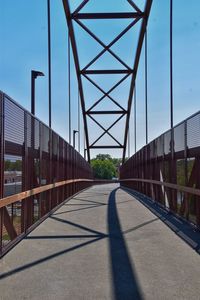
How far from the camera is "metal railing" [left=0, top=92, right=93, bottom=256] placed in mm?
6168

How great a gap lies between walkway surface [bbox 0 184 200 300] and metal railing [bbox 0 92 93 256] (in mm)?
314

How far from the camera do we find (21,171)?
7527 mm

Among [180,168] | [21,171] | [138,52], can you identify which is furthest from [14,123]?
[138,52]

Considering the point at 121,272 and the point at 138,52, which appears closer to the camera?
the point at 121,272

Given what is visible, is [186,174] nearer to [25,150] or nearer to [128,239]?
[128,239]

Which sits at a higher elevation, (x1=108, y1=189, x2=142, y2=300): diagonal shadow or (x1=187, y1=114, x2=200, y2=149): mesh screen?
(x1=187, y1=114, x2=200, y2=149): mesh screen

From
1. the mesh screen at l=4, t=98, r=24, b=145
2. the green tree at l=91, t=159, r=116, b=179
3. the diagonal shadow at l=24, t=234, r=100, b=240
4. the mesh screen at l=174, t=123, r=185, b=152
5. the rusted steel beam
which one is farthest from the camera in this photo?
the green tree at l=91, t=159, r=116, b=179

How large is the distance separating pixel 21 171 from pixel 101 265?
262cm

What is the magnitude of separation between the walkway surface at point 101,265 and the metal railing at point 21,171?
0.31 meters

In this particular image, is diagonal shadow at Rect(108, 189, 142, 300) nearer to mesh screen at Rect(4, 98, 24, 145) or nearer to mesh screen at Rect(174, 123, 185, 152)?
mesh screen at Rect(4, 98, 24, 145)

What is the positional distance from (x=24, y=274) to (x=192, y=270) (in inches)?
74.8

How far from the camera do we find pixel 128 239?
7.41 meters

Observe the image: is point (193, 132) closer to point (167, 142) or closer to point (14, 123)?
point (167, 142)

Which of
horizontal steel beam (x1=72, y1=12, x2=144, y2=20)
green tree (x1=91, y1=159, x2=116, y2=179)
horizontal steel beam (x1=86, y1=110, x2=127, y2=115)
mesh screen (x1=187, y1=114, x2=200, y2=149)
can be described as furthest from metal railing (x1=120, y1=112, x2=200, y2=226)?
green tree (x1=91, y1=159, x2=116, y2=179)
